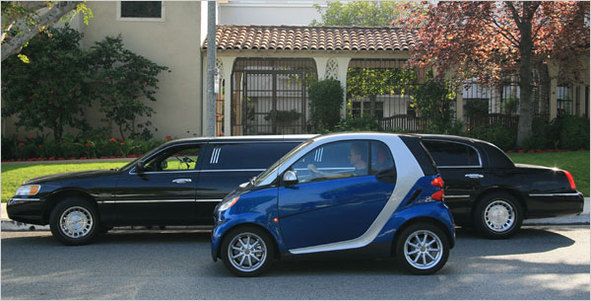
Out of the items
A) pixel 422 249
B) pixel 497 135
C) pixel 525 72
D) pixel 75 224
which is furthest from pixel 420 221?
pixel 525 72

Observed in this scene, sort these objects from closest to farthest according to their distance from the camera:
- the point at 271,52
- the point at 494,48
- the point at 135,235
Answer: the point at 135,235
the point at 494,48
the point at 271,52

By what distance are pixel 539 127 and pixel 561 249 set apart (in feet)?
42.4

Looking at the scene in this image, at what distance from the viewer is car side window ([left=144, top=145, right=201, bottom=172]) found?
9305mm

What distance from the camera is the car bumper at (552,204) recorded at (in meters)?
9.36

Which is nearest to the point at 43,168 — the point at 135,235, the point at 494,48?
the point at 135,235

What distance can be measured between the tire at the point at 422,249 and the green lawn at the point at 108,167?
823cm

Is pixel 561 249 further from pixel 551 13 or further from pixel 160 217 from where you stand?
pixel 551 13

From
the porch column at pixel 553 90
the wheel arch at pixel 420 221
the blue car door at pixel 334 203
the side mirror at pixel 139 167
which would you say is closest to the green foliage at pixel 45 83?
the side mirror at pixel 139 167

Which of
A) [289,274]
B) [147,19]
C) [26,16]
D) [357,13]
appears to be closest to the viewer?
[289,274]

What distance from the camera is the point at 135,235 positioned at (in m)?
10.2

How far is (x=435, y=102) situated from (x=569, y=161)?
5759 millimetres

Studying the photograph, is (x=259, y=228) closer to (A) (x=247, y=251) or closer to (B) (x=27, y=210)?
(A) (x=247, y=251)

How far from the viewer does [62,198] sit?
9266 mm

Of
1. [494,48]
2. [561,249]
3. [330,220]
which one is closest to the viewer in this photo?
[330,220]
